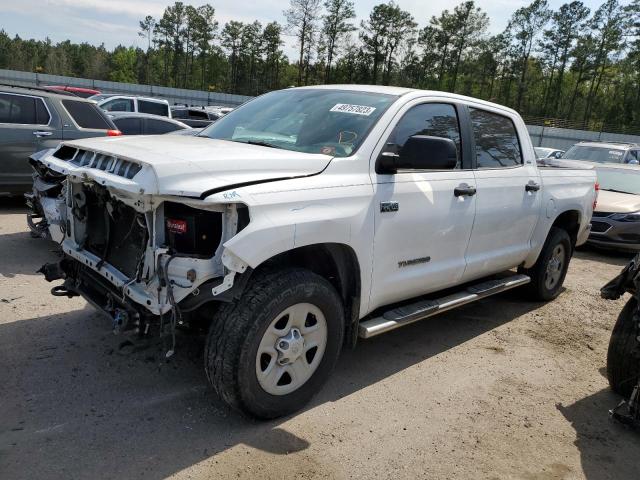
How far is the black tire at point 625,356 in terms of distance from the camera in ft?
12.4

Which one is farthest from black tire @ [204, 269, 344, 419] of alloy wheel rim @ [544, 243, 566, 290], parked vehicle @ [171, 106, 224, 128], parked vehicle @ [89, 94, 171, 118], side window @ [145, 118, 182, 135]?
parked vehicle @ [171, 106, 224, 128]

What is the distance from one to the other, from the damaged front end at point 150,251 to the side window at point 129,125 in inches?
342

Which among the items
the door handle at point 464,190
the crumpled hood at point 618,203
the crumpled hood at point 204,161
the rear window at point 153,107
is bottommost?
the crumpled hood at point 618,203

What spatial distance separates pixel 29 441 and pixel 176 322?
0.99m

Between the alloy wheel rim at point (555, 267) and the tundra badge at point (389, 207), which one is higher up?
the tundra badge at point (389, 207)

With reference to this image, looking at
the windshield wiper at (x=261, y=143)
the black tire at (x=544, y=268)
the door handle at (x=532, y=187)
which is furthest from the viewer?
the black tire at (x=544, y=268)

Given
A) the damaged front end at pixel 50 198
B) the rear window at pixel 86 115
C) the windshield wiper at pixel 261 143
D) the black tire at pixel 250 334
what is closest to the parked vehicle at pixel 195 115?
the rear window at pixel 86 115

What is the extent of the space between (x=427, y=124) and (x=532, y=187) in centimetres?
154

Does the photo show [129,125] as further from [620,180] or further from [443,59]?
[443,59]

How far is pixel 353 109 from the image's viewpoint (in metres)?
3.86

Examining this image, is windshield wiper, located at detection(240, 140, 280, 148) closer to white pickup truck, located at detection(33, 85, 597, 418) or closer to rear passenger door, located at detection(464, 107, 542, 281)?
white pickup truck, located at detection(33, 85, 597, 418)

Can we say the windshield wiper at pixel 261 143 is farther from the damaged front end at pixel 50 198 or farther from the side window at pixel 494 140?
the side window at pixel 494 140

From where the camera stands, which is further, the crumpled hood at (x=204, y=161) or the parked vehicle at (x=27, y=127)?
the parked vehicle at (x=27, y=127)

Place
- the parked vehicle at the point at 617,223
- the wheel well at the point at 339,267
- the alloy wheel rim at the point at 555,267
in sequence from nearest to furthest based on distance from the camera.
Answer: the wheel well at the point at 339,267 → the alloy wheel rim at the point at 555,267 → the parked vehicle at the point at 617,223
